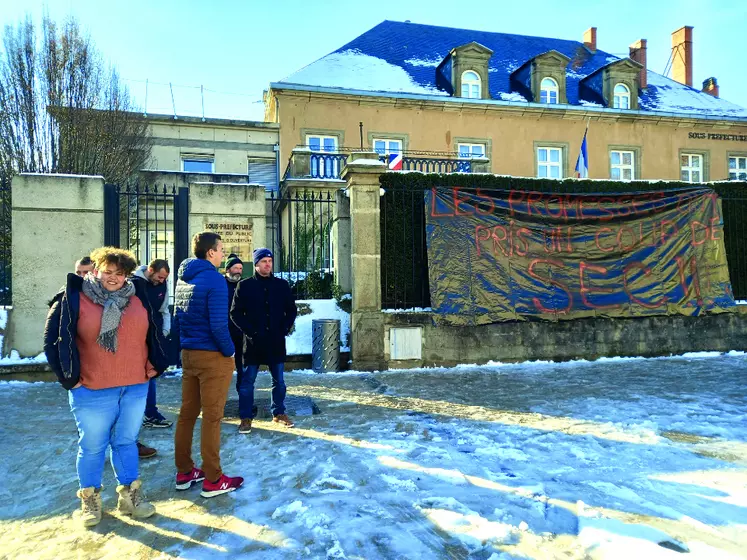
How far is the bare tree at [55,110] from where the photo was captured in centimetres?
1549

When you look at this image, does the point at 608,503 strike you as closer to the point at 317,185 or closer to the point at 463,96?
the point at 317,185

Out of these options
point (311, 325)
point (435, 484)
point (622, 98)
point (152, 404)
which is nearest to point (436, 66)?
point (622, 98)

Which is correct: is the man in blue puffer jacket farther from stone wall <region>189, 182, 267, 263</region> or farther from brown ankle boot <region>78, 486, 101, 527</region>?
stone wall <region>189, 182, 267, 263</region>

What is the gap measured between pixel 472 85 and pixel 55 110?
15604mm

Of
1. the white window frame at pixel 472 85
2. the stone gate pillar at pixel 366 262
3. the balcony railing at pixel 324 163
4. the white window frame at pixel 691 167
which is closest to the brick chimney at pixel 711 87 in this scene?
the white window frame at pixel 691 167

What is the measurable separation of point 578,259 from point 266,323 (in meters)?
6.78

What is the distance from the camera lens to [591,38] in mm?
27312

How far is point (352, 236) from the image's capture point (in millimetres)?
8953

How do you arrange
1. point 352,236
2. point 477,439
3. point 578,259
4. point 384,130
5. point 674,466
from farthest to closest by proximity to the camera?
1. point 384,130
2. point 578,259
3. point 352,236
4. point 477,439
5. point 674,466

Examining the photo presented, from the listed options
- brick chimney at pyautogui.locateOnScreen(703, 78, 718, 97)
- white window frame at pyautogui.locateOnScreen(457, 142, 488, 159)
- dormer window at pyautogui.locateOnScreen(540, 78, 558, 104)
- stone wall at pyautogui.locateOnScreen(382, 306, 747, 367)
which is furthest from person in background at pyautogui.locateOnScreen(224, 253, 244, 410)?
brick chimney at pyautogui.locateOnScreen(703, 78, 718, 97)

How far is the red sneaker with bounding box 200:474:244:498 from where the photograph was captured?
3689 millimetres

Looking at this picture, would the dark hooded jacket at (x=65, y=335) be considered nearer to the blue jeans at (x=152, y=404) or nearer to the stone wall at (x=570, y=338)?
the blue jeans at (x=152, y=404)

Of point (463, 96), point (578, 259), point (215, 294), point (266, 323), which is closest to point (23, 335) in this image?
point (266, 323)

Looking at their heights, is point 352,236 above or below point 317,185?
below
